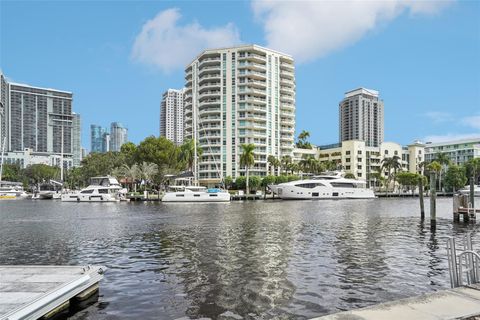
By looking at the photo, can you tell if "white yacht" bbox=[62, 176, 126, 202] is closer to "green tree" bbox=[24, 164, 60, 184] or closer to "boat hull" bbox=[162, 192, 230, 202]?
"boat hull" bbox=[162, 192, 230, 202]

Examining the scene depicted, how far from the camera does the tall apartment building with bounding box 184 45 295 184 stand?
138 m

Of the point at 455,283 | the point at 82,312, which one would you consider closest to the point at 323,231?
the point at 455,283

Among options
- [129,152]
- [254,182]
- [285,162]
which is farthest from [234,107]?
[129,152]

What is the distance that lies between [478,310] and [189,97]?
149399 millimetres

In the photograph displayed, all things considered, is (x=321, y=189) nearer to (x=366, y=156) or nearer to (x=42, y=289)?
(x=366, y=156)

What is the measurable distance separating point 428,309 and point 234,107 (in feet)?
436

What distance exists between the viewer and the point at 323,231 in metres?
31.2

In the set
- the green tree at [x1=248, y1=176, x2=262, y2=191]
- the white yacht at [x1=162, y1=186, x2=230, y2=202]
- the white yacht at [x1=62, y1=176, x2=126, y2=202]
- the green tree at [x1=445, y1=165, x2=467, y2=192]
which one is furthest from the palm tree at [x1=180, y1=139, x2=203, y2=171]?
the green tree at [x1=445, y1=165, x2=467, y2=192]

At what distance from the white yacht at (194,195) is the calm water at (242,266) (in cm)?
4806

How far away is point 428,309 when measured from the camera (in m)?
8.45

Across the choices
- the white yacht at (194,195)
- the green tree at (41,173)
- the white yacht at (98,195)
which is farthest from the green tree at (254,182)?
the green tree at (41,173)

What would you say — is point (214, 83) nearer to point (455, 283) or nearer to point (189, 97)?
point (189, 97)

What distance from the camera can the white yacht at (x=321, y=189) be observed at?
9600 cm

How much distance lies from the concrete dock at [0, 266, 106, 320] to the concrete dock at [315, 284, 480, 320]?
6.81 m
